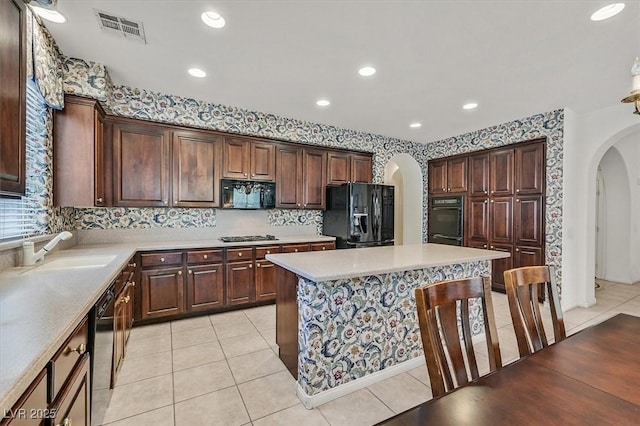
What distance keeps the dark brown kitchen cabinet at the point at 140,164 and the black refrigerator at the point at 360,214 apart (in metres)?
2.30

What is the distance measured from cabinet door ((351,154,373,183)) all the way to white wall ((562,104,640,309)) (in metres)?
2.60

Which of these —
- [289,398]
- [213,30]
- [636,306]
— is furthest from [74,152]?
[636,306]

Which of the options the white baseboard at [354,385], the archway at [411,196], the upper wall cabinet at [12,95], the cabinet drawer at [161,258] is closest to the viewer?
the upper wall cabinet at [12,95]

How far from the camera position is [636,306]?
3.95 metres

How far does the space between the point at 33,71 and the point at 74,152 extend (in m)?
0.83

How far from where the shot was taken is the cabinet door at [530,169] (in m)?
3.94

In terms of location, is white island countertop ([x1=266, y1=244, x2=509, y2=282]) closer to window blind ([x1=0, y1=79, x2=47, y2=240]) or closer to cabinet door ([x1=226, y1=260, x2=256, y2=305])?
cabinet door ([x1=226, y1=260, x2=256, y2=305])

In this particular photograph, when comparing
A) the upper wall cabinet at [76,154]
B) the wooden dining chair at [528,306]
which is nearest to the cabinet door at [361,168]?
the upper wall cabinet at [76,154]

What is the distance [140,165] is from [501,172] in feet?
16.2

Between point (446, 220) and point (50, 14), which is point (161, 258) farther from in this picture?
point (446, 220)

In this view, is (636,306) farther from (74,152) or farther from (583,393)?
(74,152)

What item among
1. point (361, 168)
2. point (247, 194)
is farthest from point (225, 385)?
point (361, 168)

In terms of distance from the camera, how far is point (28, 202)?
2.27 m

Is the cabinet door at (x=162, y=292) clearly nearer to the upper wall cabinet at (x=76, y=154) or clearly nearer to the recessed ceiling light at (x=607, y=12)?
the upper wall cabinet at (x=76, y=154)
